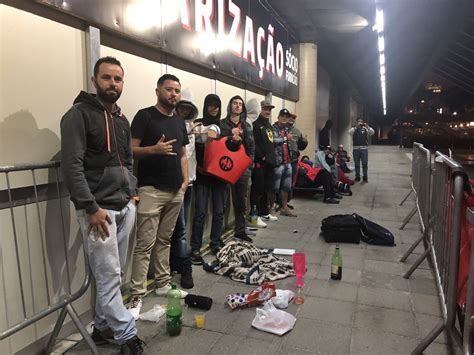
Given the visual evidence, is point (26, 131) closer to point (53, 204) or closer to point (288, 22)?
point (53, 204)

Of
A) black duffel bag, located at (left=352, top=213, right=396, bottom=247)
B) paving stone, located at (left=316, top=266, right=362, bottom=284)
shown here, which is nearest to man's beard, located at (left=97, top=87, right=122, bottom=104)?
paving stone, located at (left=316, top=266, right=362, bottom=284)

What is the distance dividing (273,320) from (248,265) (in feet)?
3.76

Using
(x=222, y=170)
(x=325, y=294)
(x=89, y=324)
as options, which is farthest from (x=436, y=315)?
(x=89, y=324)

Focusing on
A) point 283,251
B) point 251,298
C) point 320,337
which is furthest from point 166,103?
point 283,251

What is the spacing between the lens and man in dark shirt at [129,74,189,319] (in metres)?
2.97

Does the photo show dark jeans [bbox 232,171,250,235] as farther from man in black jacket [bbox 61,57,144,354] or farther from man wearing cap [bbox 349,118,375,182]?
man wearing cap [bbox 349,118,375,182]

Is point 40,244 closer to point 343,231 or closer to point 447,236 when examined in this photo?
point 447,236

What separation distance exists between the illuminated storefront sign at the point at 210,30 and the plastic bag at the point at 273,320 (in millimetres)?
2481

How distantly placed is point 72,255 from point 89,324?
1.85 feet

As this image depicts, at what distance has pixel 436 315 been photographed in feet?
9.72

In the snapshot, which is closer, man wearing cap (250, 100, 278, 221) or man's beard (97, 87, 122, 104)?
man's beard (97, 87, 122, 104)

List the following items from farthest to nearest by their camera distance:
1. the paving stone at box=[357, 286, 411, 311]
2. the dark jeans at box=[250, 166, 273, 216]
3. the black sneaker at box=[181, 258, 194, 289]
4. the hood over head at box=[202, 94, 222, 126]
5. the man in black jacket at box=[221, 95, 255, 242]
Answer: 1. the dark jeans at box=[250, 166, 273, 216]
2. the man in black jacket at box=[221, 95, 255, 242]
3. the hood over head at box=[202, 94, 222, 126]
4. the black sneaker at box=[181, 258, 194, 289]
5. the paving stone at box=[357, 286, 411, 311]

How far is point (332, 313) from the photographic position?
3.01 meters

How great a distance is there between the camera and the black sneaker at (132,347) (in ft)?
7.66
